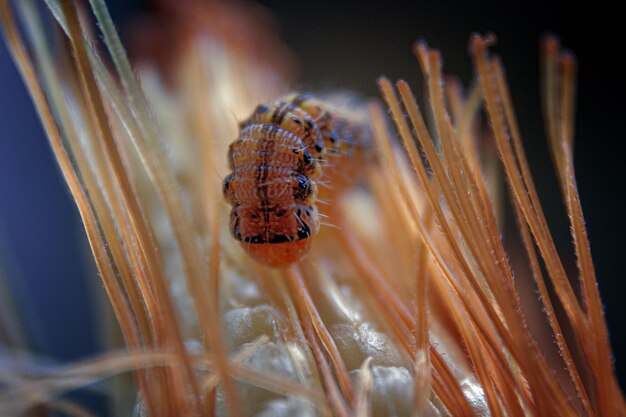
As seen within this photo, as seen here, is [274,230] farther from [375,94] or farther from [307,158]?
[375,94]

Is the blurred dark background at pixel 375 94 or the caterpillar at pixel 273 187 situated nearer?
the caterpillar at pixel 273 187

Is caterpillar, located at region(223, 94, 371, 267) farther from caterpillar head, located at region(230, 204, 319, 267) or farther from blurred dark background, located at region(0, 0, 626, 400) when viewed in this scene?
blurred dark background, located at region(0, 0, 626, 400)

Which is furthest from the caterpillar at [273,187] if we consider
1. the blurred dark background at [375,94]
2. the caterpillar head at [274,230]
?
the blurred dark background at [375,94]

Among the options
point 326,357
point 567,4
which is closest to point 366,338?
point 326,357

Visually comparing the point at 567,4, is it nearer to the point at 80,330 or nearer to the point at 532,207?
the point at 532,207

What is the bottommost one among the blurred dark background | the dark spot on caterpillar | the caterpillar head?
the caterpillar head

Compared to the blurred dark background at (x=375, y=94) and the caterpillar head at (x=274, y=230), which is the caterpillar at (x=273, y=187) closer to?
the caterpillar head at (x=274, y=230)

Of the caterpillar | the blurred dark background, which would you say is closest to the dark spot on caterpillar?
the caterpillar

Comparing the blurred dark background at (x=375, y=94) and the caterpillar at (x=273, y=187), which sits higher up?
the blurred dark background at (x=375, y=94)

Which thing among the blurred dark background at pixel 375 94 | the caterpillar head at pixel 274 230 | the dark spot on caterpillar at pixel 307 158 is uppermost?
the blurred dark background at pixel 375 94
